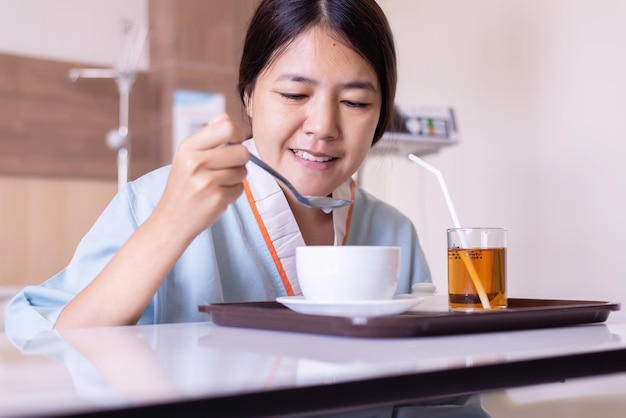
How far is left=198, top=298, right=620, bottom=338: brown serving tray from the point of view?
66 cm

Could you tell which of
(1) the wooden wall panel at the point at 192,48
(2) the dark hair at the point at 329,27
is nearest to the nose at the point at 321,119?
(2) the dark hair at the point at 329,27

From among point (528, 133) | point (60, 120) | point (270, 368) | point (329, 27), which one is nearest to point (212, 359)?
point (270, 368)

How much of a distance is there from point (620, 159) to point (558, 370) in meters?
2.12

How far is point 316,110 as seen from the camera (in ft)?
4.03

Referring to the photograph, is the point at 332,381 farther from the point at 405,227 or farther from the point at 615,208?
the point at 615,208

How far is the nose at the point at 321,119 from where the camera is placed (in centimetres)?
123

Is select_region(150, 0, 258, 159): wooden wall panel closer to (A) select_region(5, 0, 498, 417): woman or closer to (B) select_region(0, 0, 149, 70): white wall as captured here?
(B) select_region(0, 0, 149, 70): white wall

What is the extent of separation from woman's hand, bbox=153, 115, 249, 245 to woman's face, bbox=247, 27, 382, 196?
14.7 inches

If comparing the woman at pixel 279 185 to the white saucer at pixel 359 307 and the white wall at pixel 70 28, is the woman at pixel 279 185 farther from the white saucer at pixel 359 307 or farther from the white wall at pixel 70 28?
the white wall at pixel 70 28

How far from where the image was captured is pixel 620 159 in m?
2.51

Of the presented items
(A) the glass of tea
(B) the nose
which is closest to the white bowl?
(A) the glass of tea

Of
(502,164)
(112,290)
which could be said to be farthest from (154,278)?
(502,164)

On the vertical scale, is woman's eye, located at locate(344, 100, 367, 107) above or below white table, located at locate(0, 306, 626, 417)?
above

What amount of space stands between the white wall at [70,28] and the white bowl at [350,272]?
3438 mm
